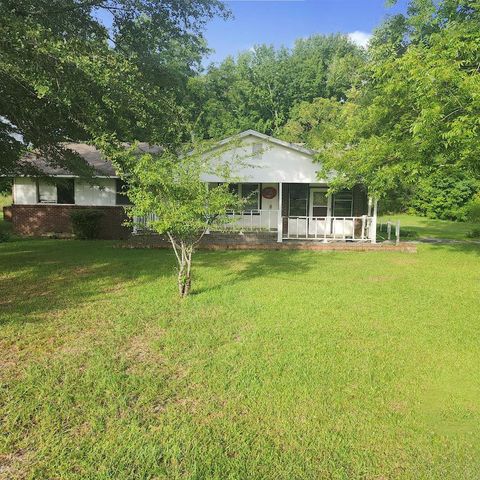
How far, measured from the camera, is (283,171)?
1582 centimetres

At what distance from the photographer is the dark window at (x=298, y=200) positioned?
57.0 feet

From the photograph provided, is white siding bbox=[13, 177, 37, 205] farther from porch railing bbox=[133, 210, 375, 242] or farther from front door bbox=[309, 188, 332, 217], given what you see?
front door bbox=[309, 188, 332, 217]

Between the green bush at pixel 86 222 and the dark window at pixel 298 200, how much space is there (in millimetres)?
8010

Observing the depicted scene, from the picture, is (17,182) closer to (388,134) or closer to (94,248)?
(94,248)

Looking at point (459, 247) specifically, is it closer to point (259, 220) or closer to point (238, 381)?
point (259, 220)

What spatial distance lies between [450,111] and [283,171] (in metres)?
7.41

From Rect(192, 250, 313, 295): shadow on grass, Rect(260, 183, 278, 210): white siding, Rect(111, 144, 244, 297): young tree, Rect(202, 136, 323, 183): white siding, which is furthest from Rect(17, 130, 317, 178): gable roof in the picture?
Rect(111, 144, 244, 297): young tree

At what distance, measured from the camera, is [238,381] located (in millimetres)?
4488

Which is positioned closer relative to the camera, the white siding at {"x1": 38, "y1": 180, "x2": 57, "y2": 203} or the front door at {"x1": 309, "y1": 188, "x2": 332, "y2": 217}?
the front door at {"x1": 309, "y1": 188, "x2": 332, "y2": 217}

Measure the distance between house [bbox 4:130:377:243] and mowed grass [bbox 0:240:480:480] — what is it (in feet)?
24.2

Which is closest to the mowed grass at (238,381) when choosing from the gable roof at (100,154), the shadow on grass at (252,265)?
the shadow on grass at (252,265)

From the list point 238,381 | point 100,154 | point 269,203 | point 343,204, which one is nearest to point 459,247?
point 343,204

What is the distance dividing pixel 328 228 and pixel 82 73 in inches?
471

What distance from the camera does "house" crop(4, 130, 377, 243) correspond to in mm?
15695
